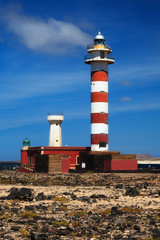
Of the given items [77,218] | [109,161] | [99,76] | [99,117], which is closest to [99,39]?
[99,76]

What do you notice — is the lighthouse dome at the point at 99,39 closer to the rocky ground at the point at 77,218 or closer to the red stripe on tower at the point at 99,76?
the red stripe on tower at the point at 99,76

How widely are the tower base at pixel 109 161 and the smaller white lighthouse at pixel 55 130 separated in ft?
37.5

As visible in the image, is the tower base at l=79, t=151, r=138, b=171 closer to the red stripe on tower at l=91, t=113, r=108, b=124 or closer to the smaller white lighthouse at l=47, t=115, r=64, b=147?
the red stripe on tower at l=91, t=113, r=108, b=124

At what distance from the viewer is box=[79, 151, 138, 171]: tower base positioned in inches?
2071

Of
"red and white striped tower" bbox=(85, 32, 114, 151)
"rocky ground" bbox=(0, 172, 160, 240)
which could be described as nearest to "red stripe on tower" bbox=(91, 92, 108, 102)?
"red and white striped tower" bbox=(85, 32, 114, 151)

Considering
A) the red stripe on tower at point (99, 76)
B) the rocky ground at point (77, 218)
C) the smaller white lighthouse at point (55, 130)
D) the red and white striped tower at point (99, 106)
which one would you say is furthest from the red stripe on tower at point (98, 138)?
the rocky ground at point (77, 218)

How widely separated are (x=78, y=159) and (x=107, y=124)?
294 inches

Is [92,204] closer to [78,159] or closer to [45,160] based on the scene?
[45,160]

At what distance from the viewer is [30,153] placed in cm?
6481

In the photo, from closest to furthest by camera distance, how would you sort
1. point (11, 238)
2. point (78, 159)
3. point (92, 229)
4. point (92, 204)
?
point (11, 238) → point (92, 229) → point (92, 204) → point (78, 159)

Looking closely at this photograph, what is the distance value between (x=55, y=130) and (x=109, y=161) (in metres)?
16.7

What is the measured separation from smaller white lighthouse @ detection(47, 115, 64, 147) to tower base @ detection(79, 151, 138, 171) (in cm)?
1143

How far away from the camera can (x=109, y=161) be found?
172 feet

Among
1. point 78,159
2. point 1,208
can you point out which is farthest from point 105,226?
point 78,159
